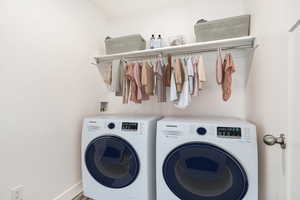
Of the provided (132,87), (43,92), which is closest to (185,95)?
(132,87)

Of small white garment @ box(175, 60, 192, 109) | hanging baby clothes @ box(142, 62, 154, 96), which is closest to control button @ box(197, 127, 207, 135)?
small white garment @ box(175, 60, 192, 109)

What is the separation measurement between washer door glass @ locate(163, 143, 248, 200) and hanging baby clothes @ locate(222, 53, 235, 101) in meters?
0.55

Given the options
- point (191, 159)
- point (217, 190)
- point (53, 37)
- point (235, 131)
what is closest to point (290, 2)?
point (235, 131)

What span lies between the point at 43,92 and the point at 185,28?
1.65 meters

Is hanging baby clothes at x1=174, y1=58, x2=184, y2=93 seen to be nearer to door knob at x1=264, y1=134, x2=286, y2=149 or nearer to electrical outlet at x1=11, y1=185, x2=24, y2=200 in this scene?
door knob at x1=264, y1=134, x2=286, y2=149

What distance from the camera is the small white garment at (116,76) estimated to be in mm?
1573

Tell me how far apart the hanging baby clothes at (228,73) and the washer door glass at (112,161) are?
0.97 metres

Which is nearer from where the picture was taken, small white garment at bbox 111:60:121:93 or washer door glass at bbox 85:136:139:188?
washer door glass at bbox 85:136:139:188

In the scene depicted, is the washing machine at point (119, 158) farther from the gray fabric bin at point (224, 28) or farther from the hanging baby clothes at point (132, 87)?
the gray fabric bin at point (224, 28)

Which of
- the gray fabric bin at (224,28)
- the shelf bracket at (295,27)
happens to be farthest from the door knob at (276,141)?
the gray fabric bin at (224,28)

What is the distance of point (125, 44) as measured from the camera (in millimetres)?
1712

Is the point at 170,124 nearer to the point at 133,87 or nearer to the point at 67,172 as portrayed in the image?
the point at 133,87

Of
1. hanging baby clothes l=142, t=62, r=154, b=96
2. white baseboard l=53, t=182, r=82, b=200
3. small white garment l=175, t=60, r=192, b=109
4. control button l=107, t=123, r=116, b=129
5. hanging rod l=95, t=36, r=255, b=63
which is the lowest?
white baseboard l=53, t=182, r=82, b=200

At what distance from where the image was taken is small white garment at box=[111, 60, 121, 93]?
1573 mm
